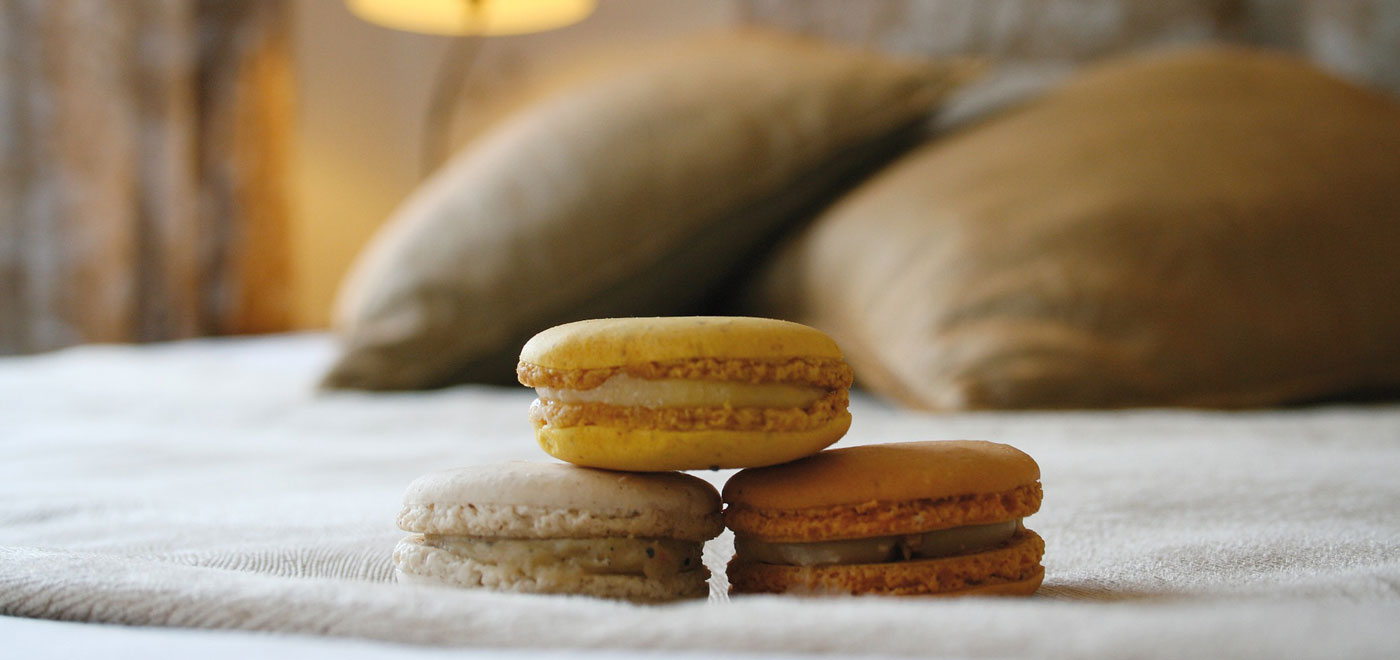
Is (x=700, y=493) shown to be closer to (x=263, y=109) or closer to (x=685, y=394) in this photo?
(x=685, y=394)

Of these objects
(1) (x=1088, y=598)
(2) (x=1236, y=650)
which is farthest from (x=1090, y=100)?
(2) (x=1236, y=650)

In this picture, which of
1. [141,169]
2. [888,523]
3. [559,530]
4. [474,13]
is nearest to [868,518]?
[888,523]

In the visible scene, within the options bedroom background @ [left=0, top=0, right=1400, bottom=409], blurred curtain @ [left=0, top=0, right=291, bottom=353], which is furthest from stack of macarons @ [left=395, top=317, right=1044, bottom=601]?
blurred curtain @ [left=0, top=0, right=291, bottom=353]

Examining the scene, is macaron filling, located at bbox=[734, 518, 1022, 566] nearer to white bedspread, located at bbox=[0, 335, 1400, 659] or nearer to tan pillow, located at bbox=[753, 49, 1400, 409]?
white bedspread, located at bbox=[0, 335, 1400, 659]

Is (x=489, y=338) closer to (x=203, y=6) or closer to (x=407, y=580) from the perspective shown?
(x=407, y=580)

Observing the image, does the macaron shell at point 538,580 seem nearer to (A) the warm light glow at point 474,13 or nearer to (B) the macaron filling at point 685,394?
(B) the macaron filling at point 685,394

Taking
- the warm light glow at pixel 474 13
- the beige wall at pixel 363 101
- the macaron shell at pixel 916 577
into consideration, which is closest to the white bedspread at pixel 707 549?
the macaron shell at pixel 916 577
